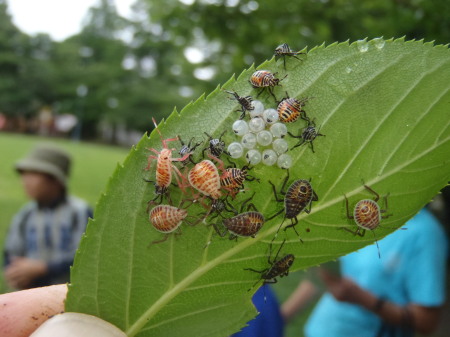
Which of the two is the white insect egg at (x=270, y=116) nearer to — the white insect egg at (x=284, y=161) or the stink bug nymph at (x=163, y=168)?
the white insect egg at (x=284, y=161)

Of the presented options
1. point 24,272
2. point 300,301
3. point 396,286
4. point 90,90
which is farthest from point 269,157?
point 90,90

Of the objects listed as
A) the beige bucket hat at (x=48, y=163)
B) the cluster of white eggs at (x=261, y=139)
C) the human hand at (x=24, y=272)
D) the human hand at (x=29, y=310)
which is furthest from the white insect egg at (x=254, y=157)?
the beige bucket hat at (x=48, y=163)

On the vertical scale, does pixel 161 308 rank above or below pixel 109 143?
below

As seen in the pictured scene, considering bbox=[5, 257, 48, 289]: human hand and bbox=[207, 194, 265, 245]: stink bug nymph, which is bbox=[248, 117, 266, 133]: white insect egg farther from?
bbox=[5, 257, 48, 289]: human hand

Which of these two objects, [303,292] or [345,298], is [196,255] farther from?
[303,292]

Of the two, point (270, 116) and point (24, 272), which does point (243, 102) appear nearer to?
point (270, 116)

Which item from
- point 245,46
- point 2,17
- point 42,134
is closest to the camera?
point 245,46

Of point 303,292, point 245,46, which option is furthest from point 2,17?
point 303,292
